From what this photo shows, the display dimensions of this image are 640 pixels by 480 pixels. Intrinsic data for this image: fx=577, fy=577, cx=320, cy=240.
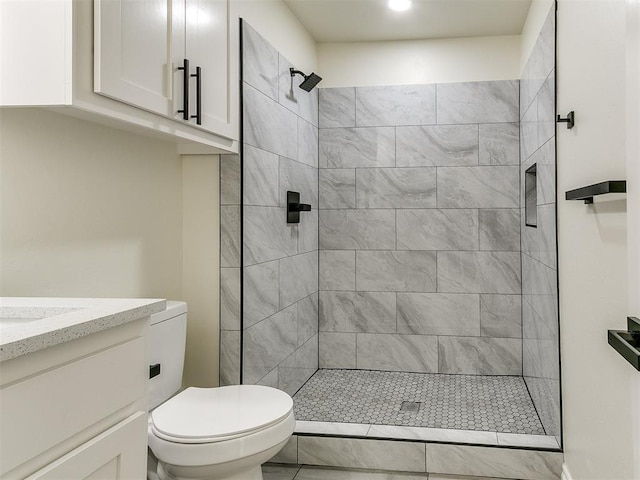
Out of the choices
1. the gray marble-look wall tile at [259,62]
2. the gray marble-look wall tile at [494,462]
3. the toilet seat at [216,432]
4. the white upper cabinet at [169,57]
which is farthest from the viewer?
the gray marble-look wall tile at [259,62]

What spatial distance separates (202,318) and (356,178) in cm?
178

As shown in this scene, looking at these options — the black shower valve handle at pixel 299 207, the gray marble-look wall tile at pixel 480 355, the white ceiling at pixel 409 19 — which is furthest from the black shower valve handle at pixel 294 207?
the gray marble-look wall tile at pixel 480 355

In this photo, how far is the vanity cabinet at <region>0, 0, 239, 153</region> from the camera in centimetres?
145

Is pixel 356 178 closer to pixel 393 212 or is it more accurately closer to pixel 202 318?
pixel 393 212

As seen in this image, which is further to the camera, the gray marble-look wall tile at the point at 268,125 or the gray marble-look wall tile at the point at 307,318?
the gray marble-look wall tile at the point at 307,318

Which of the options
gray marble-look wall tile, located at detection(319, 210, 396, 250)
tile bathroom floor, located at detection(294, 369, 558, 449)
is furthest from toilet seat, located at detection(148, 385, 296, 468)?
gray marble-look wall tile, located at detection(319, 210, 396, 250)

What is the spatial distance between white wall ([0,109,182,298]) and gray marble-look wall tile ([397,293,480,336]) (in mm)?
1897

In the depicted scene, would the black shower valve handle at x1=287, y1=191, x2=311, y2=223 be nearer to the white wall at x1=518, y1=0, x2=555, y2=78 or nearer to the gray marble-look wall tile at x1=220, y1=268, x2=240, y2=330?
the gray marble-look wall tile at x1=220, y1=268, x2=240, y2=330

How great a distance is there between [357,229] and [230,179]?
157 centimetres

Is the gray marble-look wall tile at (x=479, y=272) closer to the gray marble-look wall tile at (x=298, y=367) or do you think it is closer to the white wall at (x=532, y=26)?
the gray marble-look wall tile at (x=298, y=367)

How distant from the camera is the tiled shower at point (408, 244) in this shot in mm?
3537

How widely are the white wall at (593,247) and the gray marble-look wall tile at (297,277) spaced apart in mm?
1539

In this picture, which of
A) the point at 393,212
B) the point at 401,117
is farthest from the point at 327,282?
the point at 401,117

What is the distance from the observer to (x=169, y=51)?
1.92m
